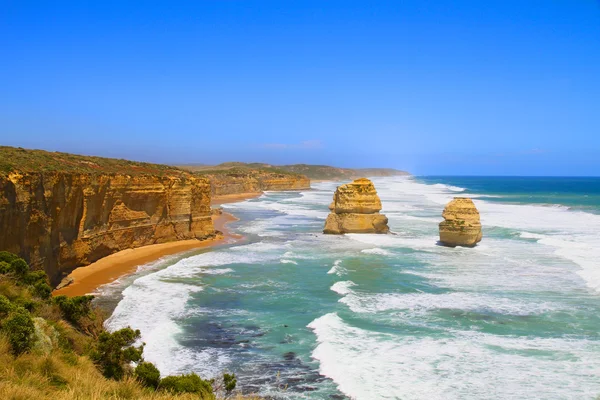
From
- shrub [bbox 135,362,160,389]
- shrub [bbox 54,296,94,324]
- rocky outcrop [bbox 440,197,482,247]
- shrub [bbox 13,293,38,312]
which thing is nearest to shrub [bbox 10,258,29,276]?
shrub [bbox 54,296,94,324]

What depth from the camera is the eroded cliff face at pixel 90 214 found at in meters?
17.0

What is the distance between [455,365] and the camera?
12.2 meters

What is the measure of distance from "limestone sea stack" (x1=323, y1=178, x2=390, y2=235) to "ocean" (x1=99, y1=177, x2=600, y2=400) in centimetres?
499

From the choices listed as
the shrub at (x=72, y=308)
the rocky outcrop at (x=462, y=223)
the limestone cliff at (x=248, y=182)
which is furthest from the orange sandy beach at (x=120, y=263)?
the limestone cliff at (x=248, y=182)

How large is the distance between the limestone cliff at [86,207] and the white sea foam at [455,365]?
33.8ft

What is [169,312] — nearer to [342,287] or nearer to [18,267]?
[18,267]

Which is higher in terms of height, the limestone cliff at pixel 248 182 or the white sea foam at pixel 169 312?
the limestone cliff at pixel 248 182

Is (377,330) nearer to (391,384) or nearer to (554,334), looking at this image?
(391,384)

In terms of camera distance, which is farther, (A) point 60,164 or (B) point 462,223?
(B) point 462,223

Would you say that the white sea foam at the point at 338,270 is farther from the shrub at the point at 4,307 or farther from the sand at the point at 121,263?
the shrub at the point at 4,307

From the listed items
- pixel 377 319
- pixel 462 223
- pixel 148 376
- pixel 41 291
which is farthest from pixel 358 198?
pixel 148 376

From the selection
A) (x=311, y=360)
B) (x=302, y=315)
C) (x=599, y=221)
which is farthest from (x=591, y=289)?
(x=599, y=221)

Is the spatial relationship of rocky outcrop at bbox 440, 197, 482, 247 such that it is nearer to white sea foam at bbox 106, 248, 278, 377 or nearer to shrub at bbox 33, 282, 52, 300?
white sea foam at bbox 106, 248, 278, 377

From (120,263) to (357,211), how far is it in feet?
51.8
